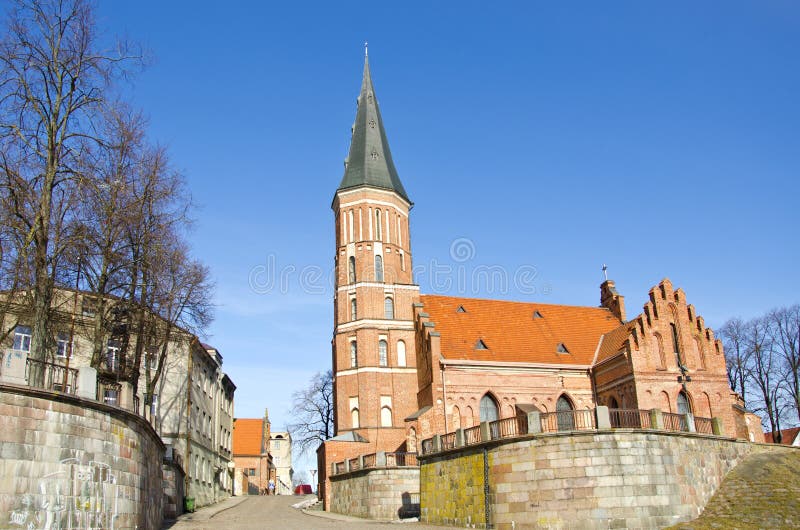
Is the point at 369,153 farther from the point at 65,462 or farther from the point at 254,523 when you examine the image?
the point at 65,462

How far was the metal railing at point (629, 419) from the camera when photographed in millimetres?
23397

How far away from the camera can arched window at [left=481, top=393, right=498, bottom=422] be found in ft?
131

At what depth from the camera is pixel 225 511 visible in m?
33.9

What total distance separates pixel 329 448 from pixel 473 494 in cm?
1462

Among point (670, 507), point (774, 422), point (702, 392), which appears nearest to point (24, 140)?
point (670, 507)

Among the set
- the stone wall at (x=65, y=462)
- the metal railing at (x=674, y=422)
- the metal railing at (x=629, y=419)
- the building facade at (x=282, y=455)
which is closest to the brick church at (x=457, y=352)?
the metal railing at (x=674, y=422)

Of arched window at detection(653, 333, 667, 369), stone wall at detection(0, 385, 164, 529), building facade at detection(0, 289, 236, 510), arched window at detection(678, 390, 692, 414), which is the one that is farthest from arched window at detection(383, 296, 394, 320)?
stone wall at detection(0, 385, 164, 529)

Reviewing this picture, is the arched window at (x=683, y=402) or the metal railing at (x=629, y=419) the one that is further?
the arched window at (x=683, y=402)

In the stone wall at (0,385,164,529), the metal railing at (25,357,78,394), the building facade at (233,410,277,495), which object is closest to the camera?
the stone wall at (0,385,164,529)

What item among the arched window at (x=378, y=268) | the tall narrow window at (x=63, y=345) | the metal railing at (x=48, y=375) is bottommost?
the metal railing at (x=48, y=375)

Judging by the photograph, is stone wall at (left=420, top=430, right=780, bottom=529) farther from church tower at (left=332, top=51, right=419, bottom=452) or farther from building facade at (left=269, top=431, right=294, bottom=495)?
building facade at (left=269, top=431, right=294, bottom=495)

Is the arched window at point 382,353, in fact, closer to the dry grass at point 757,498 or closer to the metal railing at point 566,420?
the metal railing at point 566,420

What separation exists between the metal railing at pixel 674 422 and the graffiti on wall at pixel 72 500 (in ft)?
59.7

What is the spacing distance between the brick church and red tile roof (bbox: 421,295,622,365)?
0.31 feet
